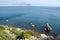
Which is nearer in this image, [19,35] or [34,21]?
[19,35]

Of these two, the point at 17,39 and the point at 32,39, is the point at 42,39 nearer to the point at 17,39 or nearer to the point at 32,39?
the point at 32,39

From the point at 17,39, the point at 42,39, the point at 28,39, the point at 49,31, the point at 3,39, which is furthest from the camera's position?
the point at 49,31

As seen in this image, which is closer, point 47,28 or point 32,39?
point 32,39

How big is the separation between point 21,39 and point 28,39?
8.97 ft

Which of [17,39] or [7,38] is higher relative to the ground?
[7,38]

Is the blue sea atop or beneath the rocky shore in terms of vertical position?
beneath

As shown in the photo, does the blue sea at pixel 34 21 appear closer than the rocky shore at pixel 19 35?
No

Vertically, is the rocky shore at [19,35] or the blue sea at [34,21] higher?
the rocky shore at [19,35]

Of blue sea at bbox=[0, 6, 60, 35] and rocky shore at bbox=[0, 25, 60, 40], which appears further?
blue sea at bbox=[0, 6, 60, 35]

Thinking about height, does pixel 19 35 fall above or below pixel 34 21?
above

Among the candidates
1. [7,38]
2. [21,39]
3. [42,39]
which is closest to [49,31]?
[42,39]

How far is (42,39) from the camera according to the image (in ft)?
93.1

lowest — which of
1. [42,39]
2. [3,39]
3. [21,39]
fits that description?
[42,39]

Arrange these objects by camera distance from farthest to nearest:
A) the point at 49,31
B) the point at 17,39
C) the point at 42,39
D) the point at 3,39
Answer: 1. the point at 49,31
2. the point at 42,39
3. the point at 17,39
4. the point at 3,39
